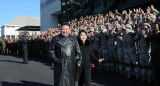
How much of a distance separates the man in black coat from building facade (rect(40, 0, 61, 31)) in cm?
3978

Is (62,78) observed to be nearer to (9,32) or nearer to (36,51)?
(36,51)

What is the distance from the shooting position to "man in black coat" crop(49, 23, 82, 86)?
15.8 feet

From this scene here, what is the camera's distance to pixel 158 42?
414 centimetres

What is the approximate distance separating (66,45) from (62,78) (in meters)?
0.65

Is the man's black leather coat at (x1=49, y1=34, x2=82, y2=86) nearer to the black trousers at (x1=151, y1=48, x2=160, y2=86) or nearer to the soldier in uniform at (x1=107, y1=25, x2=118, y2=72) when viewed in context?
the black trousers at (x1=151, y1=48, x2=160, y2=86)

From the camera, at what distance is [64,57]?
15.9 feet

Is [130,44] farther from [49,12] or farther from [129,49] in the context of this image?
[49,12]

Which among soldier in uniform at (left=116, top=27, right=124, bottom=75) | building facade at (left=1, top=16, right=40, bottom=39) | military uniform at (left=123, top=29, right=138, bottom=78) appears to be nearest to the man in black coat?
military uniform at (left=123, top=29, right=138, bottom=78)

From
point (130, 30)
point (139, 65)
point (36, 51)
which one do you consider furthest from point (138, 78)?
point (36, 51)

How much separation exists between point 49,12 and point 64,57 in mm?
45257

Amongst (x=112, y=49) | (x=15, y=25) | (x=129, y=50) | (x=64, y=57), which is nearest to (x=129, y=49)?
(x=129, y=50)

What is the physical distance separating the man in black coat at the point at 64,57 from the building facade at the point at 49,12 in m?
39.8

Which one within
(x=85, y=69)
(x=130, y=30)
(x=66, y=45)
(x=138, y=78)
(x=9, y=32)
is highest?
(x=9, y=32)

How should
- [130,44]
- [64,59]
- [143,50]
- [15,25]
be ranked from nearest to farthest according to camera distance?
[64,59] < [143,50] < [130,44] < [15,25]
